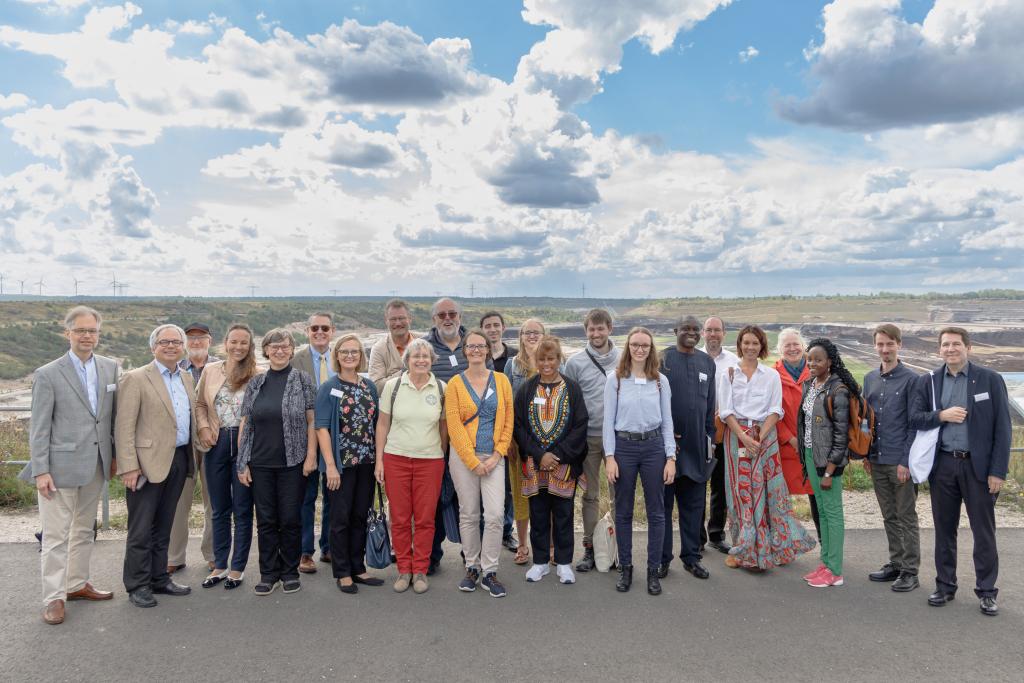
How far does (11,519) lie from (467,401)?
5.30 meters

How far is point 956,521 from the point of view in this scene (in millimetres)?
4883

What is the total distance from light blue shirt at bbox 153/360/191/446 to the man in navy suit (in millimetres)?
5643

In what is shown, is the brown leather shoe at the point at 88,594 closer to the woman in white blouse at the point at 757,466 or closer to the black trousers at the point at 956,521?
the woman in white blouse at the point at 757,466

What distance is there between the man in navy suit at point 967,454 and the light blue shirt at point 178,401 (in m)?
5.64

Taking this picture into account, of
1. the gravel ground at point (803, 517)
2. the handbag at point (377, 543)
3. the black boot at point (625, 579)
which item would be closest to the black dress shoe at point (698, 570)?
the black boot at point (625, 579)

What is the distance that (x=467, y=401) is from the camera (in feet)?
16.5

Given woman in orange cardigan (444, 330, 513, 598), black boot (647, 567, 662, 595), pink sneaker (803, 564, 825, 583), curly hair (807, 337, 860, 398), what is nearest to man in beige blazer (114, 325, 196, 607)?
woman in orange cardigan (444, 330, 513, 598)

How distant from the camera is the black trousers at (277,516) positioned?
4949 millimetres

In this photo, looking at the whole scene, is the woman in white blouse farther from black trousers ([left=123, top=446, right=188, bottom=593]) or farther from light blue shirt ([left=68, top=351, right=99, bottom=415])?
light blue shirt ([left=68, top=351, right=99, bottom=415])

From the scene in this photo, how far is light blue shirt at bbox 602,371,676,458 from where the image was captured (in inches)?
198

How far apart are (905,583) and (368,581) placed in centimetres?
413

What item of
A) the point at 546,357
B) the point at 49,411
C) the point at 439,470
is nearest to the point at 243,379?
the point at 49,411

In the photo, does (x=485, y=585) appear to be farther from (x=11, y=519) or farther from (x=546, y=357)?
(x=11, y=519)

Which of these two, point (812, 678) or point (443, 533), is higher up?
point (443, 533)
